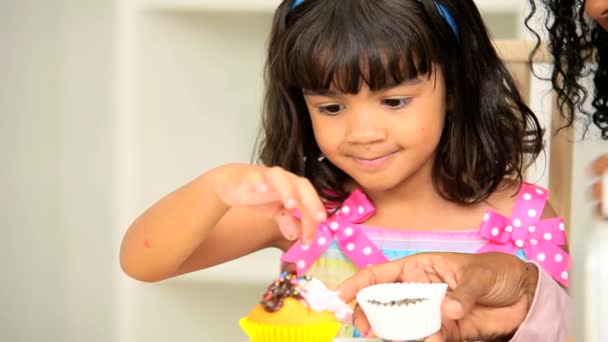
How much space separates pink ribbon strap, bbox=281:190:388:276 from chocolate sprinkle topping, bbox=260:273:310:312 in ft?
1.44

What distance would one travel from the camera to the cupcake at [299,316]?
0.95 meters

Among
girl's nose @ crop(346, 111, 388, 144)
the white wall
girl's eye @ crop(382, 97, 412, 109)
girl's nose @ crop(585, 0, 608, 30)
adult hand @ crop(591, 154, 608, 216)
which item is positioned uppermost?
girl's nose @ crop(585, 0, 608, 30)

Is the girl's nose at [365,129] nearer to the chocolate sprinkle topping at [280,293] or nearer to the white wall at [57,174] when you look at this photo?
the chocolate sprinkle topping at [280,293]

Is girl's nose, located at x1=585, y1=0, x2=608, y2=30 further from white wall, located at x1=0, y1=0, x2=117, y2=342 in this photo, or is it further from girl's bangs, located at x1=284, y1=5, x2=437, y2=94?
white wall, located at x1=0, y1=0, x2=117, y2=342

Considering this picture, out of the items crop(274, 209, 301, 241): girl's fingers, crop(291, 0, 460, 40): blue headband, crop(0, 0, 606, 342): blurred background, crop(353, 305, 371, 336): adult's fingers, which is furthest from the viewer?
crop(0, 0, 606, 342): blurred background

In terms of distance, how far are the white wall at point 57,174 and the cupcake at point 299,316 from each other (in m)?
1.38

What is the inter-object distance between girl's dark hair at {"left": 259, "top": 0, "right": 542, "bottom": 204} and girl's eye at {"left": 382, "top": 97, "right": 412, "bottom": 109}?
0.10ft

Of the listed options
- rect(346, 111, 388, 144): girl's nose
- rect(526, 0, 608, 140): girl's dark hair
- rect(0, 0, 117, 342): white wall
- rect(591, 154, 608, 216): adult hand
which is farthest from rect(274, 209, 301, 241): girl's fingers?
rect(0, 0, 117, 342): white wall

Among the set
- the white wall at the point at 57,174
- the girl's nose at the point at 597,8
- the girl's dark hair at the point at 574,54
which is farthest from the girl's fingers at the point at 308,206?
the white wall at the point at 57,174

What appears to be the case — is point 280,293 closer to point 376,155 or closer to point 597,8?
point 376,155

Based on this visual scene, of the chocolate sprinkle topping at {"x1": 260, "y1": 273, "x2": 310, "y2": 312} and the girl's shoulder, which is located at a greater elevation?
the chocolate sprinkle topping at {"x1": 260, "y1": 273, "x2": 310, "y2": 312}

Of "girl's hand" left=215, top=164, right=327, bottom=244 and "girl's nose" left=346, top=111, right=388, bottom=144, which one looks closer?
"girl's hand" left=215, top=164, right=327, bottom=244

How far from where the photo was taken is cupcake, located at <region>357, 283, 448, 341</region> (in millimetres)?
806

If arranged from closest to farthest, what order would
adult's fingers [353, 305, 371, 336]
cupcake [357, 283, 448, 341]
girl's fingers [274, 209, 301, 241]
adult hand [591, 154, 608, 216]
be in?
adult hand [591, 154, 608, 216], cupcake [357, 283, 448, 341], adult's fingers [353, 305, 371, 336], girl's fingers [274, 209, 301, 241]
